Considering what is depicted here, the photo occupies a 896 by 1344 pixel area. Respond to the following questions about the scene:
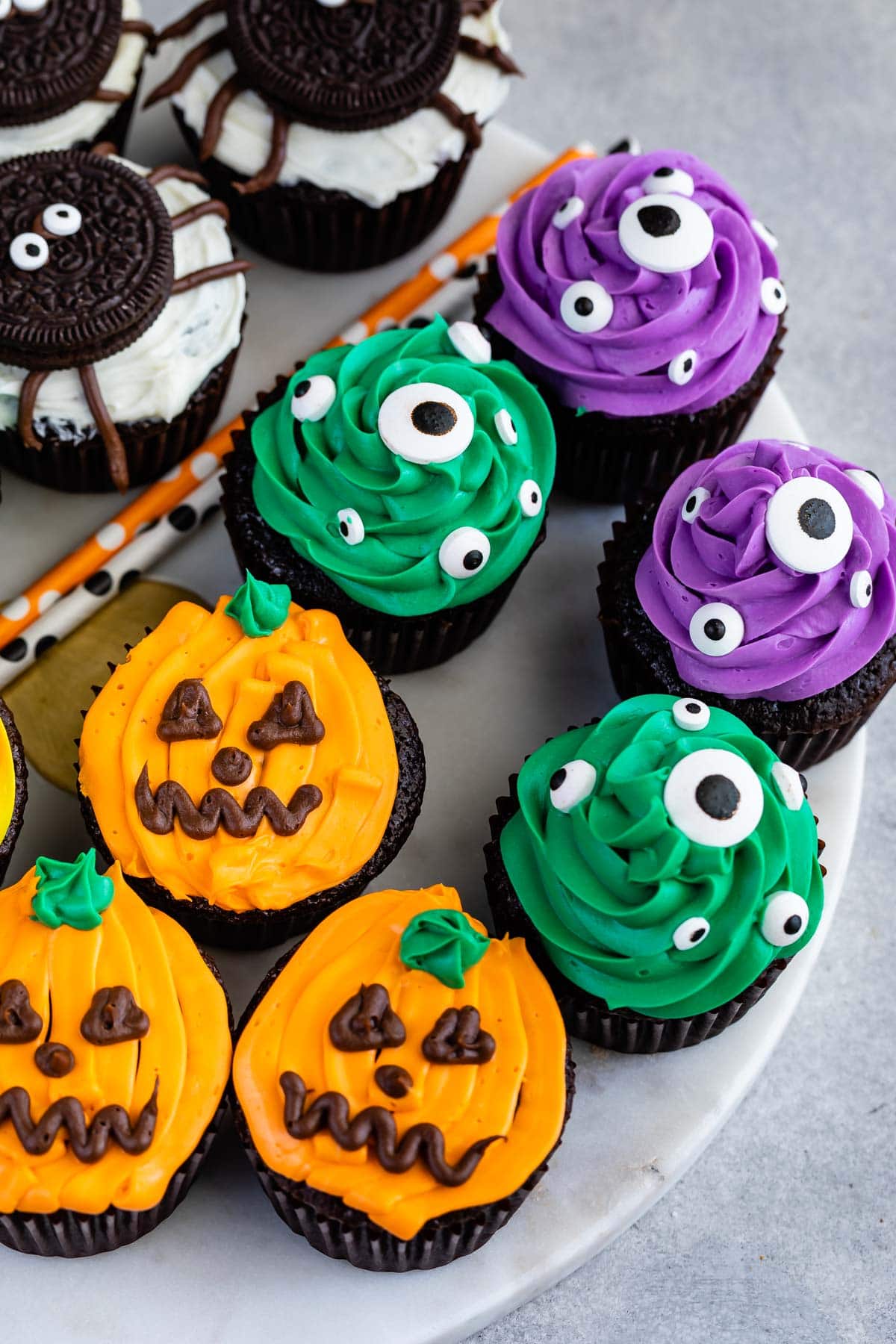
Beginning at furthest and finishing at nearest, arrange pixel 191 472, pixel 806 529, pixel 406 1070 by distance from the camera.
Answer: pixel 191 472, pixel 806 529, pixel 406 1070

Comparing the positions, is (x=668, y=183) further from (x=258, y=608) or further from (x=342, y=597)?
(x=258, y=608)

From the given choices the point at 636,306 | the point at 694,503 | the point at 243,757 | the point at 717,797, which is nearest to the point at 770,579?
the point at 694,503

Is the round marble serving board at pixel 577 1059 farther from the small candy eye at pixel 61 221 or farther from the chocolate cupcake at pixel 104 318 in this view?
the small candy eye at pixel 61 221

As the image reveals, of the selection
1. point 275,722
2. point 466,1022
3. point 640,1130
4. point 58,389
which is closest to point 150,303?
point 58,389

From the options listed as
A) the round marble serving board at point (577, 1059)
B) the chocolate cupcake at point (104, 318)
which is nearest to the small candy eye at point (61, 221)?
the chocolate cupcake at point (104, 318)

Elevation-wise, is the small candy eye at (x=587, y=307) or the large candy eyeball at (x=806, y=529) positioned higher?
the small candy eye at (x=587, y=307)

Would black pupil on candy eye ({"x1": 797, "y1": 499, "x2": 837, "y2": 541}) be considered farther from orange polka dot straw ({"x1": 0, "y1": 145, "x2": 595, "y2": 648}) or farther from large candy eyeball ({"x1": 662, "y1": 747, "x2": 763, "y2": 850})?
orange polka dot straw ({"x1": 0, "y1": 145, "x2": 595, "y2": 648})

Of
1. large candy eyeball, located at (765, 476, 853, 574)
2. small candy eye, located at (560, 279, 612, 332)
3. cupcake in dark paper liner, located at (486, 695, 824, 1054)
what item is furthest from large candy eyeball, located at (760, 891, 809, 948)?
small candy eye, located at (560, 279, 612, 332)
